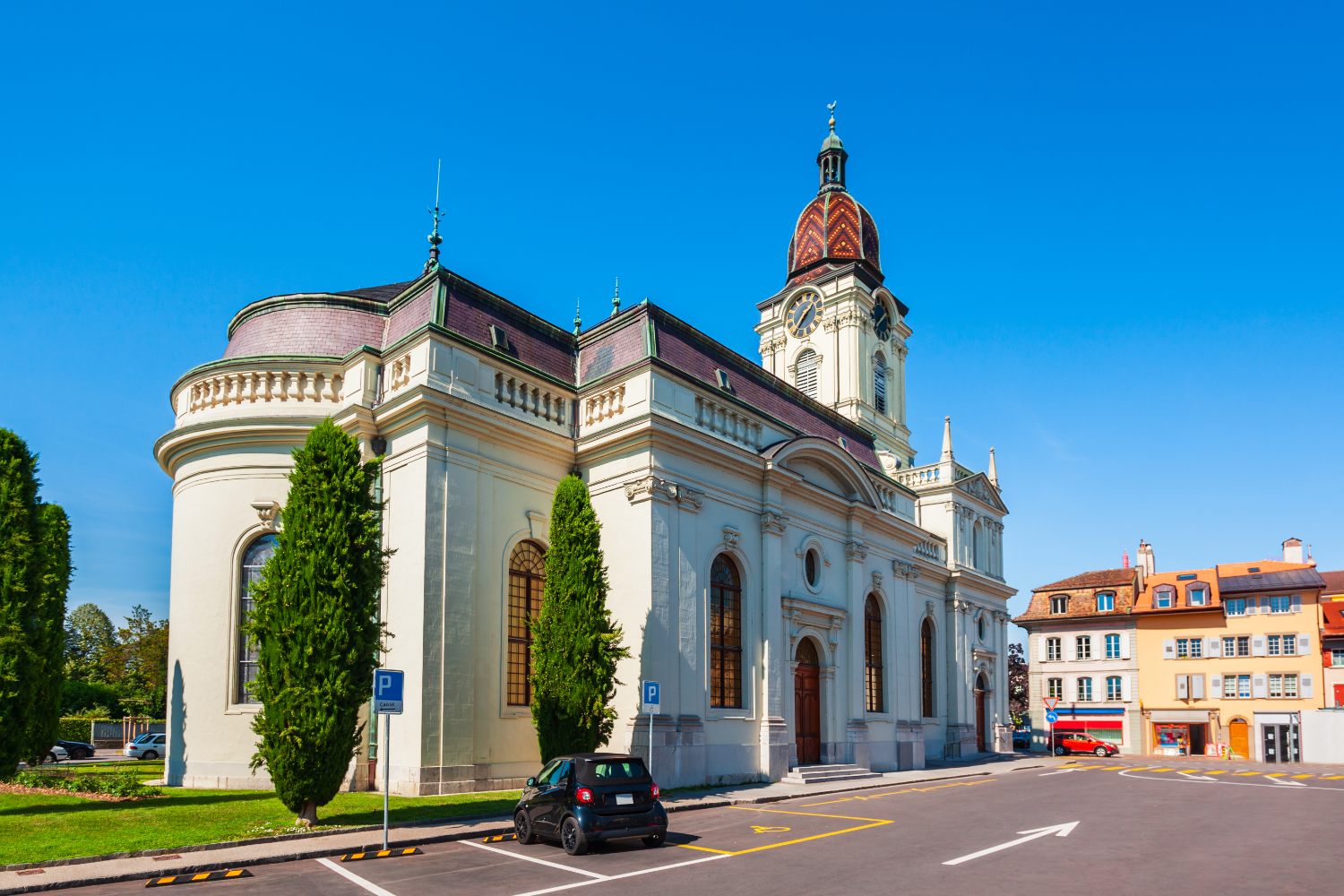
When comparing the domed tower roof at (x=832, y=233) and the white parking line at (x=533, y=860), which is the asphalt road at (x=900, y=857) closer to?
the white parking line at (x=533, y=860)

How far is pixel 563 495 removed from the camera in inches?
834

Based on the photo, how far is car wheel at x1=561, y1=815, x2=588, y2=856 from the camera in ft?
44.5

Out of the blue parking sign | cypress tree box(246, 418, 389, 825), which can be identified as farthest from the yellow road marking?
cypress tree box(246, 418, 389, 825)

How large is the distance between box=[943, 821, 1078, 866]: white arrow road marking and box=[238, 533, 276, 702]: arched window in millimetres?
16102

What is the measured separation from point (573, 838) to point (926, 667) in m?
30.0

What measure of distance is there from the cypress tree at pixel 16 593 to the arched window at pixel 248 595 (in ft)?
13.2

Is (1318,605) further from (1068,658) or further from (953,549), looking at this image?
(953,549)

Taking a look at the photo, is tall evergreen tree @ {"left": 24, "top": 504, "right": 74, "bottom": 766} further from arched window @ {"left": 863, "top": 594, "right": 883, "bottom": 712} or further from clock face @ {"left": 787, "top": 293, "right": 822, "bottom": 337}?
clock face @ {"left": 787, "top": 293, "right": 822, "bottom": 337}

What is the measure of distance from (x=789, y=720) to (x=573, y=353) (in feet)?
40.2

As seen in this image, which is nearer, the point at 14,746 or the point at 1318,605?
the point at 14,746

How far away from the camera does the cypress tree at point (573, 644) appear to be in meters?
19.8

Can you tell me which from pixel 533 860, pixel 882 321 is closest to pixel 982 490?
pixel 882 321

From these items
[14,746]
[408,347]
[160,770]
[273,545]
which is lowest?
[160,770]

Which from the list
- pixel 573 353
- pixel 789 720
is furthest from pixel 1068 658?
pixel 573 353
